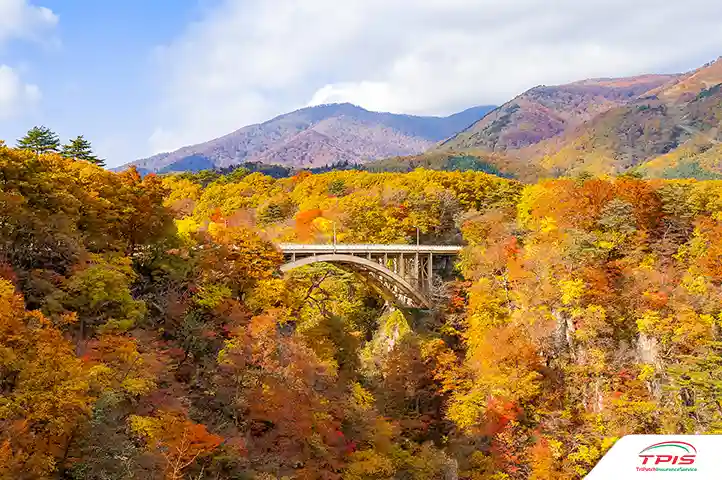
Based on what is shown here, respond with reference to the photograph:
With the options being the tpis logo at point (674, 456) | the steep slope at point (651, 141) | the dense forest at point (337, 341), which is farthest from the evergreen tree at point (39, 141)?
the steep slope at point (651, 141)

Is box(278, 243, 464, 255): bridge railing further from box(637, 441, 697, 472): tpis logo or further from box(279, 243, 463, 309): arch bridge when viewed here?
box(637, 441, 697, 472): tpis logo

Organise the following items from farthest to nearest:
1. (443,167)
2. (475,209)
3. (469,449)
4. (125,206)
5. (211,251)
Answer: (443,167), (475,209), (469,449), (211,251), (125,206)

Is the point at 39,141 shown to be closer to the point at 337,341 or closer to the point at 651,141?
the point at 337,341

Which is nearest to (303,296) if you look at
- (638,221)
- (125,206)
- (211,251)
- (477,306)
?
(211,251)

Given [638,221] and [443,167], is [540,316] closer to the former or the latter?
[638,221]

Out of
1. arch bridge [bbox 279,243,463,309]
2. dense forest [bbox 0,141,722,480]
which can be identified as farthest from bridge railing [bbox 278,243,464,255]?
dense forest [bbox 0,141,722,480]

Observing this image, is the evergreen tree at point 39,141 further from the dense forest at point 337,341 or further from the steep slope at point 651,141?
the steep slope at point 651,141

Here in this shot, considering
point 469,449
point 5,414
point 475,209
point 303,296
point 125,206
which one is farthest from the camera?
point 475,209
